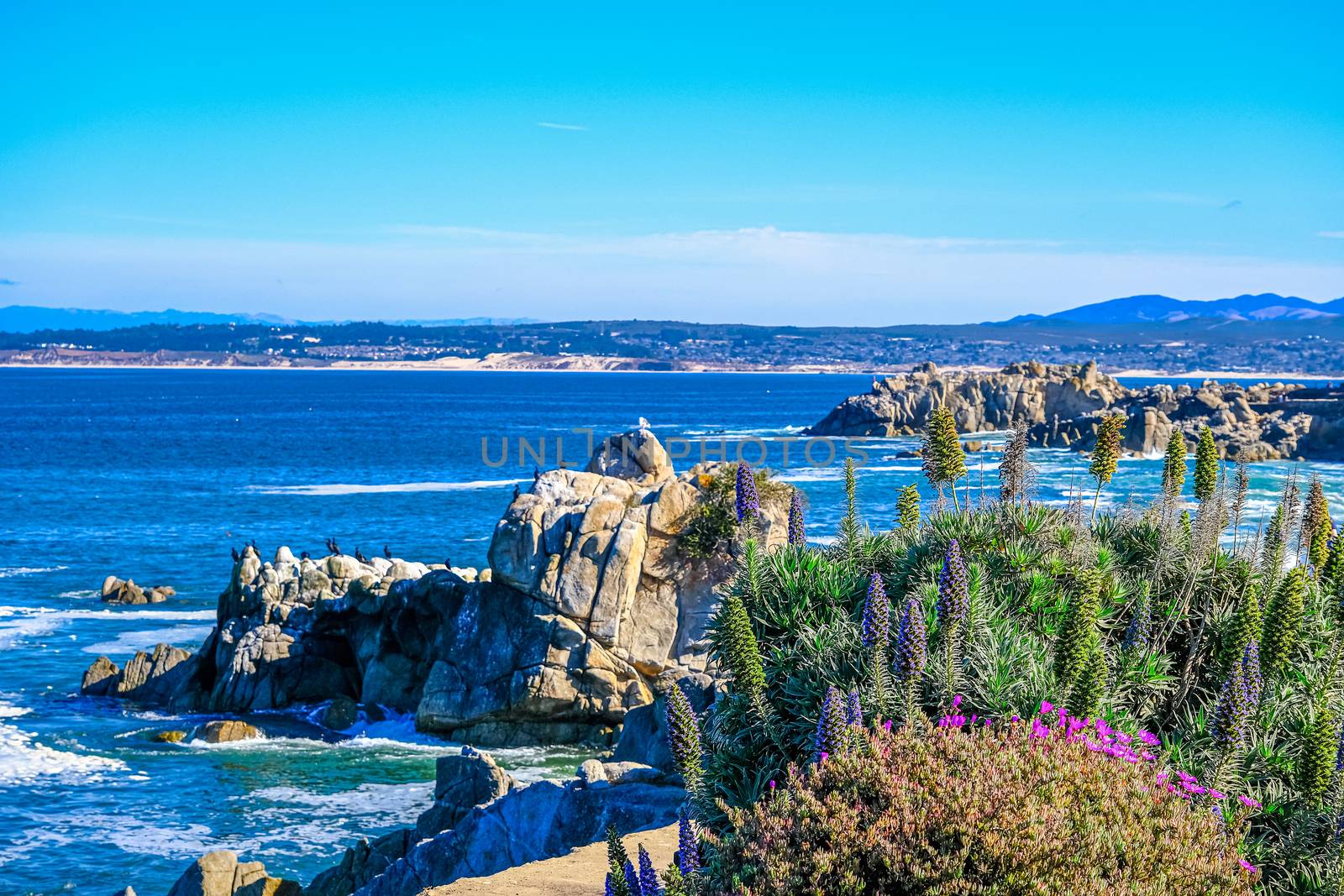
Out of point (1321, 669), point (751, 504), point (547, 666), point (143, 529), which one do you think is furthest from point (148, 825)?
point (143, 529)

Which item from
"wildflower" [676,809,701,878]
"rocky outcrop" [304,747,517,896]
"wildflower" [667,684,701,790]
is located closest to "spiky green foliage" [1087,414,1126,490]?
"wildflower" [667,684,701,790]

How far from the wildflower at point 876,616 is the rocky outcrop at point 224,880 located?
11173 mm

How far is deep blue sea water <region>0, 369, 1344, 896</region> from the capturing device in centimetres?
2320

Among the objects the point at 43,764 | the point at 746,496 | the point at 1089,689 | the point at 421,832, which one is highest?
the point at 746,496

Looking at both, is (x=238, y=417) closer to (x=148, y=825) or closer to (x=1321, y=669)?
(x=148, y=825)

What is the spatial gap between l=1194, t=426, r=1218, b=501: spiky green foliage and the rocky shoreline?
686cm

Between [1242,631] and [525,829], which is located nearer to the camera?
[1242,631]

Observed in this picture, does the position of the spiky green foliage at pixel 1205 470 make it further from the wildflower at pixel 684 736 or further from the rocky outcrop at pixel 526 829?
the rocky outcrop at pixel 526 829

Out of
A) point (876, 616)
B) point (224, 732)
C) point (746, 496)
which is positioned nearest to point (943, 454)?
point (746, 496)

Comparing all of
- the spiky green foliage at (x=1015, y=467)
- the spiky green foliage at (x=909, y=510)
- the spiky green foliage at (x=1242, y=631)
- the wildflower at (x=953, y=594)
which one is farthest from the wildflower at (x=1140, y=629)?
the spiky green foliage at (x=909, y=510)

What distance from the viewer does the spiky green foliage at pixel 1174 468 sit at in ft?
41.5

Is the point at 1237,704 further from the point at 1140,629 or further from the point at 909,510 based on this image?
Answer: the point at 909,510

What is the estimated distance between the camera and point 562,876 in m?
12.8

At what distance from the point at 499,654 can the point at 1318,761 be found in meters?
20.7
